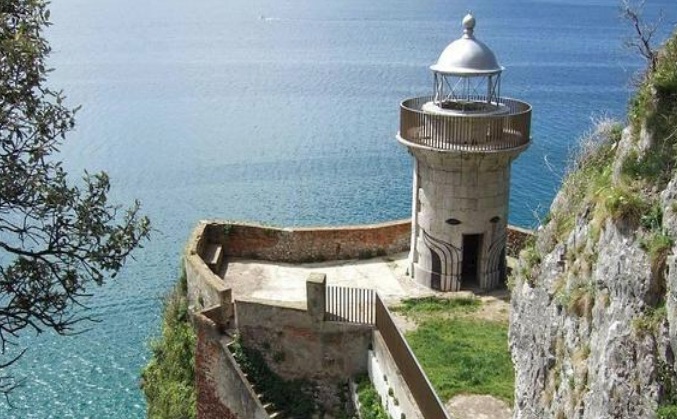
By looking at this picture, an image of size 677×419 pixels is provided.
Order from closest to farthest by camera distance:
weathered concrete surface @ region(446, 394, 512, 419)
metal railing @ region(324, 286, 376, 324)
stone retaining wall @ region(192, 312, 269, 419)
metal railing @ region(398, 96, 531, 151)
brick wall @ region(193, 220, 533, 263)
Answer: weathered concrete surface @ region(446, 394, 512, 419) < metal railing @ region(324, 286, 376, 324) < stone retaining wall @ region(192, 312, 269, 419) < metal railing @ region(398, 96, 531, 151) < brick wall @ region(193, 220, 533, 263)

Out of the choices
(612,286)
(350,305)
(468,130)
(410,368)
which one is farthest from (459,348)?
(612,286)

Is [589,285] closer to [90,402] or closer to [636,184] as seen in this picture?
[636,184]

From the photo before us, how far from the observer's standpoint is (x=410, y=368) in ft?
45.3

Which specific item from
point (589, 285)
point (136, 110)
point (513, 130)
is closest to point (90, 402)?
point (513, 130)

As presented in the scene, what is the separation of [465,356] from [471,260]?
190 inches

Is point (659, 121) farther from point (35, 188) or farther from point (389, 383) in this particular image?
point (389, 383)

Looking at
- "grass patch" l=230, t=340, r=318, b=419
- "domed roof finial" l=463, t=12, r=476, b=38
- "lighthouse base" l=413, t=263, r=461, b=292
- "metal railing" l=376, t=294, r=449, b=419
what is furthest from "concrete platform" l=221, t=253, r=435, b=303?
"domed roof finial" l=463, t=12, r=476, b=38

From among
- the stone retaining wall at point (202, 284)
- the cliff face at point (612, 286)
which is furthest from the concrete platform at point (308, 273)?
the cliff face at point (612, 286)

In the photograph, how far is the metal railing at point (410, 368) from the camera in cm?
1250

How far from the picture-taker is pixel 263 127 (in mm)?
53312

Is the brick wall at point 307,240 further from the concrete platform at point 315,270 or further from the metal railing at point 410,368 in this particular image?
the metal railing at point 410,368

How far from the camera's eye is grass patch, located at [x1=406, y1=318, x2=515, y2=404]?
1389cm

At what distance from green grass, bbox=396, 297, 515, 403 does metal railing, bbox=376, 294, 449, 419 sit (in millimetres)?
519

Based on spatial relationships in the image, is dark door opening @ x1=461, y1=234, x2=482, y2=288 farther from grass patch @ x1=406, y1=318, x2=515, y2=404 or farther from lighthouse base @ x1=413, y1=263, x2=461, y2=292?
grass patch @ x1=406, y1=318, x2=515, y2=404
